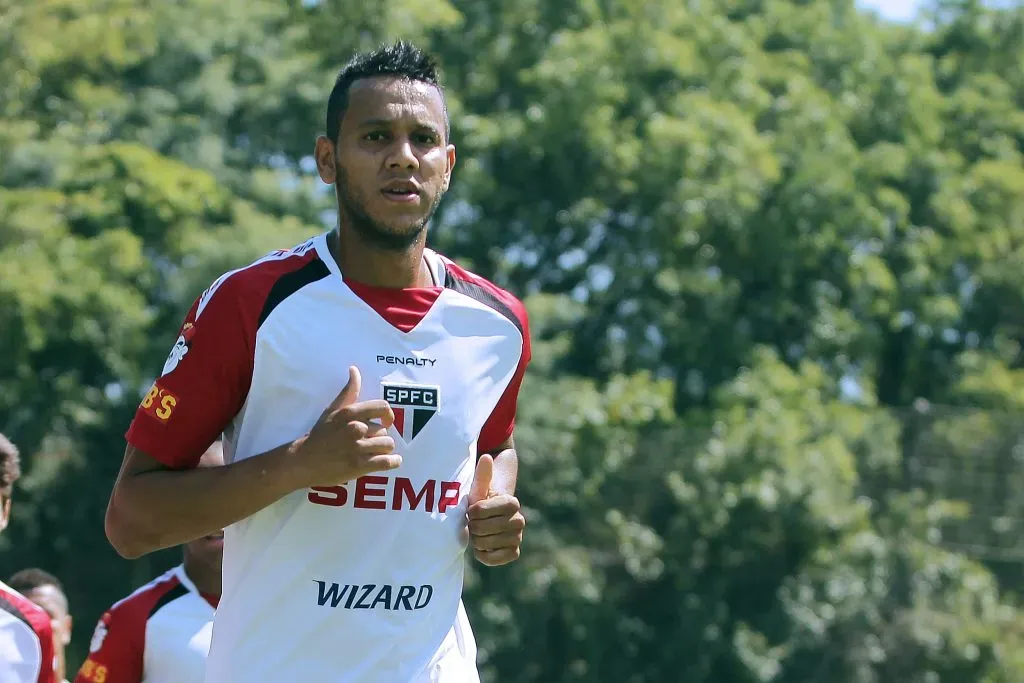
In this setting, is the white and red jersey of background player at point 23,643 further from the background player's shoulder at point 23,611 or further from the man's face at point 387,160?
the man's face at point 387,160

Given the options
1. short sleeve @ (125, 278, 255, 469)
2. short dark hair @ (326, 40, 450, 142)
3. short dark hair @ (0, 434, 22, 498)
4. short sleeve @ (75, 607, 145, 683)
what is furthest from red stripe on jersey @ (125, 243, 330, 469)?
short sleeve @ (75, 607, 145, 683)

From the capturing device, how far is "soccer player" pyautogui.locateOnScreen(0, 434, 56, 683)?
475cm

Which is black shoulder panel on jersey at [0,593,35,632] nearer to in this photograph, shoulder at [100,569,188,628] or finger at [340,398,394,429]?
shoulder at [100,569,188,628]

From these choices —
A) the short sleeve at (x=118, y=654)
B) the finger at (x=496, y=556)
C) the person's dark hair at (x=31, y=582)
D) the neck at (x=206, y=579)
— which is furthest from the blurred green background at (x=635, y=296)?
the finger at (x=496, y=556)

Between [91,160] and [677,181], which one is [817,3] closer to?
[677,181]

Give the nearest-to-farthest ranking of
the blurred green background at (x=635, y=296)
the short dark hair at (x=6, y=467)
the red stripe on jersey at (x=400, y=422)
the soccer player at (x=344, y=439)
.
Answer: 1. the soccer player at (x=344, y=439)
2. the red stripe on jersey at (x=400, y=422)
3. the short dark hair at (x=6, y=467)
4. the blurred green background at (x=635, y=296)

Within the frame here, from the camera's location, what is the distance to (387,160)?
3.25 m

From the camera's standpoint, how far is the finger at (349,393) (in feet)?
9.96

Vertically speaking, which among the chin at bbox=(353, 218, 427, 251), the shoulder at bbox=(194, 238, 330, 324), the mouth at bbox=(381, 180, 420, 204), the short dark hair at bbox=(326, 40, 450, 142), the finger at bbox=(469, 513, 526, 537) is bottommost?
the finger at bbox=(469, 513, 526, 537)

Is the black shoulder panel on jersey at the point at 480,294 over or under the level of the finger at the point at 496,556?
over

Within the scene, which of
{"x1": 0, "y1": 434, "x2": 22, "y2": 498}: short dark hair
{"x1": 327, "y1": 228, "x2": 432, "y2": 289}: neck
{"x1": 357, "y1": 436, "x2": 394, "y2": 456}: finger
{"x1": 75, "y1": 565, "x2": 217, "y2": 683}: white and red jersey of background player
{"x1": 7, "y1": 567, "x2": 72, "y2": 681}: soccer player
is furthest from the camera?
{"x1": 7, "y1": 567, "x2": 72, "y2": 681}: soccer player

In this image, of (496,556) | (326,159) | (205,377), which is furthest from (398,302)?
(496,556)

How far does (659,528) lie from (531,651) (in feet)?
7.39

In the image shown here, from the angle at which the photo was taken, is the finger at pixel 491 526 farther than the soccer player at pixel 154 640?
No
